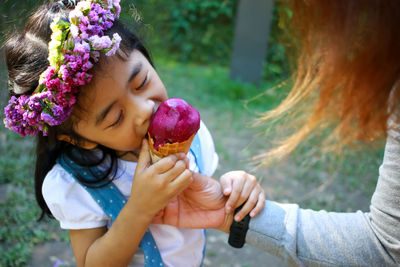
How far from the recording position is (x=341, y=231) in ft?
4.83

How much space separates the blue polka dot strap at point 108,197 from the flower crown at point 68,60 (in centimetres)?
31

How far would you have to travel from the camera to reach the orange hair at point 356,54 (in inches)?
38.0

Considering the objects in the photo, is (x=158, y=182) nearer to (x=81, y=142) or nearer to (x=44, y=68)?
(x=81, y=142)

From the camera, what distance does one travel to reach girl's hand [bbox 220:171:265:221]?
1562 millimetres

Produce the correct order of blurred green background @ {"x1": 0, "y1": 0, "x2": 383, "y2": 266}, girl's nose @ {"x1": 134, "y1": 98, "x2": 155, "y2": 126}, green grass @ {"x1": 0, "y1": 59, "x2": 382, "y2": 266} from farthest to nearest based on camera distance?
1. green grass @ {"x1": 0, "y1": 59, "x2": 382, "y2": 266}
2. blurred green background @ {"x1": 0, "y1": 0, "x2": 383, "y2": 266}
3. girl's nose @ {"x1": 134, "y1": 98, "x2": 155, "y2": 126}

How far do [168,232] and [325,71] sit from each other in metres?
1.07

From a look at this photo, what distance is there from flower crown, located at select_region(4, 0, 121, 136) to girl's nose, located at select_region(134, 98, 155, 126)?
21cm

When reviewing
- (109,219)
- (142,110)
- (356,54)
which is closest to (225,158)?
(109,219)

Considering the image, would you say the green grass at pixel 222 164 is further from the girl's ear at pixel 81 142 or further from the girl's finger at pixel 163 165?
the girl's finger at pixel 163 165

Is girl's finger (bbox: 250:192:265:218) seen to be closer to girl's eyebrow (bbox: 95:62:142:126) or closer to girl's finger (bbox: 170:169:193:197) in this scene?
girl's finger (bbox: 170:169:193:197)

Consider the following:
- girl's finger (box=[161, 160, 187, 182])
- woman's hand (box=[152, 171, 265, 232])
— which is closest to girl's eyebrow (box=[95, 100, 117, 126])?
girl's finger (box=[161, 160, 187, 182])

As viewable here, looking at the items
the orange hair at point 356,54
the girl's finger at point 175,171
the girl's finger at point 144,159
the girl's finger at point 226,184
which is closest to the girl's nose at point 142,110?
the girl's finger at point 144,159

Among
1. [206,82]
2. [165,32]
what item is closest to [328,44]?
[206,82]

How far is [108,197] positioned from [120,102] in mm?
499
